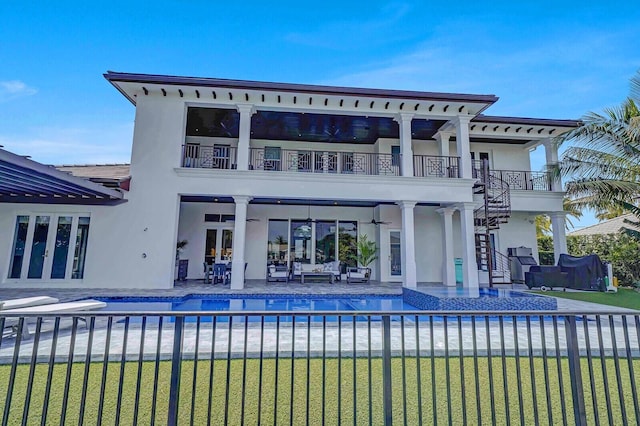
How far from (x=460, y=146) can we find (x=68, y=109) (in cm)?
1627

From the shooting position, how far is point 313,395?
358 cm

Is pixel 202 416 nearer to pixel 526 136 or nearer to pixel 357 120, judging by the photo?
pixel 357 120

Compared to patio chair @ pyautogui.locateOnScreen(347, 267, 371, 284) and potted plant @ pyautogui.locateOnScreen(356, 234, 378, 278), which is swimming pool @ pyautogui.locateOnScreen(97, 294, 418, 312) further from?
potted plant @ pyautogui.locateOnScreen(356, 234, 378, 278)

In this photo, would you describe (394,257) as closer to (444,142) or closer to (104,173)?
(444,142)

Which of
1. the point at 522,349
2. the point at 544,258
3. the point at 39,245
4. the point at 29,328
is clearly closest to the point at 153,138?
the point at 39,245

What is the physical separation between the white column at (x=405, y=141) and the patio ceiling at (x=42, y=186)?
989 centimetres

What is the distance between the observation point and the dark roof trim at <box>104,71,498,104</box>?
10.5 m

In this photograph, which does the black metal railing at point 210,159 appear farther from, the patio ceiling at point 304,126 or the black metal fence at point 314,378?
the black metal fence at point 314,378

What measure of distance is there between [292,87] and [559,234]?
12314mm

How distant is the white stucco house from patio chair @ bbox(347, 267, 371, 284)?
0.96 meters

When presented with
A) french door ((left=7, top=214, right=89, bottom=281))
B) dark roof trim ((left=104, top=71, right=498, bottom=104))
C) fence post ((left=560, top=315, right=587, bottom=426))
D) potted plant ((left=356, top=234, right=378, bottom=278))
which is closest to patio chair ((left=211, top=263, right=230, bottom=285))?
french door ((left=7, top=214, right=89, bottom=281))

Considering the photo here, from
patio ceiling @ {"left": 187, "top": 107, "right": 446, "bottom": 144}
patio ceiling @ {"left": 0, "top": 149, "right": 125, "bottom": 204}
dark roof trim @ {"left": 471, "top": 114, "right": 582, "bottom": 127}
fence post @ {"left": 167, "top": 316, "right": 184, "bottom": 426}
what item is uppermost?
dark roof trim @ {"left": 471, "top": 114, "right": 582, "bottom": 127}

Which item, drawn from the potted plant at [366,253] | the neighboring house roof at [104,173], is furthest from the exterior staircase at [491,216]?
the neighboring house roof at [104,173]

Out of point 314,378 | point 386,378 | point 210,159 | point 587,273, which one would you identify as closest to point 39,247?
point 210,159
